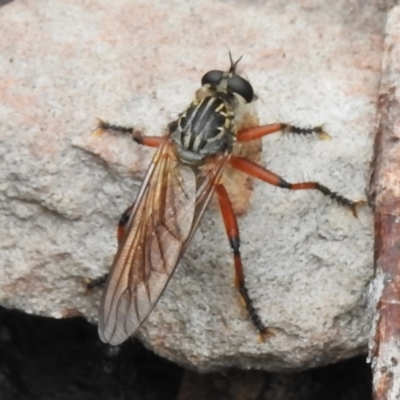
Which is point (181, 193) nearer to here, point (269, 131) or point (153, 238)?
point (153, 238)

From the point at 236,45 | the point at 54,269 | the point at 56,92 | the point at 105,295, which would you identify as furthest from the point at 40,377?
the point at 236,45

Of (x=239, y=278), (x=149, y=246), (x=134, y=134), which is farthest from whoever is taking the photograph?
(x=134, y=134)

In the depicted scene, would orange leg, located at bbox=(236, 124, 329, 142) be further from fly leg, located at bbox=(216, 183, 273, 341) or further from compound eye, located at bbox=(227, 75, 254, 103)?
fly leg, located at bbox=(216, 183, 273, 341)

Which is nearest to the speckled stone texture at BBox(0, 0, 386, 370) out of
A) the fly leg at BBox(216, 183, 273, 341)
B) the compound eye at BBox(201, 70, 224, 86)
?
the fly leg at BBox(216, 183, 273, 341)

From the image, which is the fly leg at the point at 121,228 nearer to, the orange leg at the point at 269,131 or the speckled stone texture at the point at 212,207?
the speckled stone texture at the point at 212,207

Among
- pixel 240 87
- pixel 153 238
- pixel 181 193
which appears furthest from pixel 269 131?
pixel 153 238

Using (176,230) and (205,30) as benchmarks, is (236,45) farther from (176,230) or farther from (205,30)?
(176,230)
